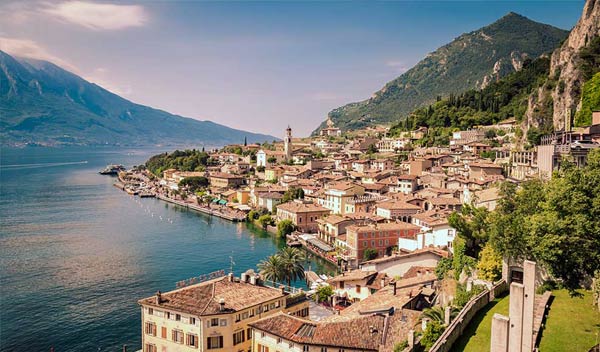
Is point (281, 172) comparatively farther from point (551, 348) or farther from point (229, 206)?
point (551, 348)

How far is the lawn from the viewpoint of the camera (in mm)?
13281

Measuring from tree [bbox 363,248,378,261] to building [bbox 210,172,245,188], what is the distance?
49380 mm

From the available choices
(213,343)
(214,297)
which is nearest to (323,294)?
(214,297)

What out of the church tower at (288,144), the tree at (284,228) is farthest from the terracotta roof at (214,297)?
the church tower at (288,144)

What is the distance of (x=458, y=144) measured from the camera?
7256cm

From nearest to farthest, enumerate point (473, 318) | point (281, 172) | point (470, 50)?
1. point (473, 318)
2. point (281, 172)
3. point (470, 50)

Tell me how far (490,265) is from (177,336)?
44.6 feet

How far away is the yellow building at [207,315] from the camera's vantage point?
18984mm

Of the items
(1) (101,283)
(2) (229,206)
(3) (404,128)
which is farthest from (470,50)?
(1) (101,283)

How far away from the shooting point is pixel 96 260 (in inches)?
1686

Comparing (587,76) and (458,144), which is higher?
(587,76)

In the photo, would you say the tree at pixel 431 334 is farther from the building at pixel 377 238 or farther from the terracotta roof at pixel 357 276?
the building at pixel 377 238

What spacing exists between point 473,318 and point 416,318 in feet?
10.5

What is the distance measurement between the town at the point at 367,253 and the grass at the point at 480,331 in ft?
1.02
